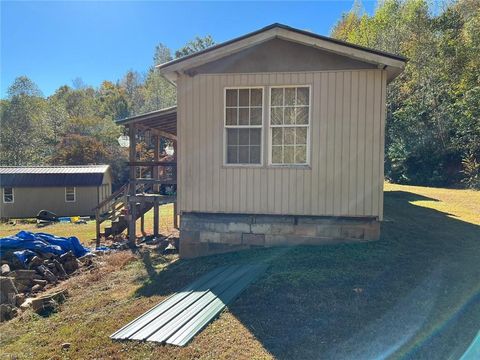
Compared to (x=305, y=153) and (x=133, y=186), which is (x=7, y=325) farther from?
(x=305, y=153)

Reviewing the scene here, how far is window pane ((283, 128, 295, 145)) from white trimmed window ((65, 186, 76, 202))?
22887mm

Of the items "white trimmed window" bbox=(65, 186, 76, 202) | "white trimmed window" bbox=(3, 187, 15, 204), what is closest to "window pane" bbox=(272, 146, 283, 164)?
"white trimmed window" bbox=(65, 186, 76, 202)

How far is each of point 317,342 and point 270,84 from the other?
15.2 ft

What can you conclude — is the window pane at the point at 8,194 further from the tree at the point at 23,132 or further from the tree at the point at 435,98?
the tree at the point at 435,98

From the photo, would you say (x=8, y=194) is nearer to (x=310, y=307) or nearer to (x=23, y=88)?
(x=23, y=88)

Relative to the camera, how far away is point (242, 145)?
6758mm

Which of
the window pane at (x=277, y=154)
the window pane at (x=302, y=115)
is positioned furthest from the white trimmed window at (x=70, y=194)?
the window pane at (x=302, y=115)

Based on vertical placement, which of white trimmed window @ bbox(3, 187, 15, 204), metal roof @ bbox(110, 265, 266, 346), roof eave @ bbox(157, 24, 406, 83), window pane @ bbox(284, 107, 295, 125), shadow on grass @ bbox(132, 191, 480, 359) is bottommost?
white trimmed window @ bbox(3, 187, 15, 204)

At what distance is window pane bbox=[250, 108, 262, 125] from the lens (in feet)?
21.9

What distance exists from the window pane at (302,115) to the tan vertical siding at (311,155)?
0.44ft

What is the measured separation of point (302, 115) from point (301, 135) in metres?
0.38

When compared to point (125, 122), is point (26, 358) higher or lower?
lower

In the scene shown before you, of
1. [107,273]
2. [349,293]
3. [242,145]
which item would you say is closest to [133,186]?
[107,273]

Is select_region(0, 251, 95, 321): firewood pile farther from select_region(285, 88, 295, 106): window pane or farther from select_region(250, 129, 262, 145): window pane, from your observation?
select_region(285, 88, 295, 106): window pane
